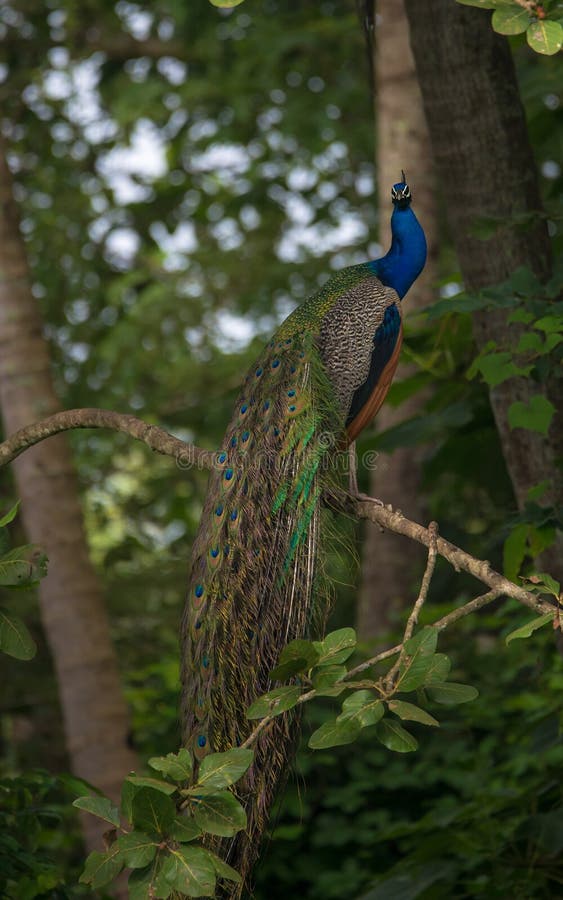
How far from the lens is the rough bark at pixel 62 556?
4438 mm

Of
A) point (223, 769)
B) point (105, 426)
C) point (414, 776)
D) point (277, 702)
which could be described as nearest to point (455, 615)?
point (277, 702)

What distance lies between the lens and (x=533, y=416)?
2.68 m

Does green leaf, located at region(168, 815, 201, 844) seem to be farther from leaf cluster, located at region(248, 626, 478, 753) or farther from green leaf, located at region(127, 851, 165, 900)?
leaf cluster, located at region(248, 626, 478, 753)

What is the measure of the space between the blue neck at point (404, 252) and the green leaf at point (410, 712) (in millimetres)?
1606

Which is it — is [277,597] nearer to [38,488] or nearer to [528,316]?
[528,316]

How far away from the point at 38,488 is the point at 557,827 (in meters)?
2.40

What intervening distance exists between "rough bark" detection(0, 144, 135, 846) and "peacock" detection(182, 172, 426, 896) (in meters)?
1.65

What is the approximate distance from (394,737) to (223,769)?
0.92ft

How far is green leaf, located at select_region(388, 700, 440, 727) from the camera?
1846mm

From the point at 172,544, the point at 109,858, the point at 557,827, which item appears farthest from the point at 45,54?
the point at 109,858

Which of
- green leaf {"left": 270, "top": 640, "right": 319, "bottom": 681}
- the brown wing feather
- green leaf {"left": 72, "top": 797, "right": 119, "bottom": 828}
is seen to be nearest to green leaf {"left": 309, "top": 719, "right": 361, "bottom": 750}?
green leaf {"left": 270, "top": 640, "right": 319, "bottom": 681}

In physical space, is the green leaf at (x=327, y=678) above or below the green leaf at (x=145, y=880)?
above

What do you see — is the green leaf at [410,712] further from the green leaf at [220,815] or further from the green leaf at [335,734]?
the green leaf at [220,815]

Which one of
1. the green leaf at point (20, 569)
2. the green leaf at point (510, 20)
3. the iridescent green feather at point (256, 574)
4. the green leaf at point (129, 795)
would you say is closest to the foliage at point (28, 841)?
the iridescent green feather at point (256, 574)
